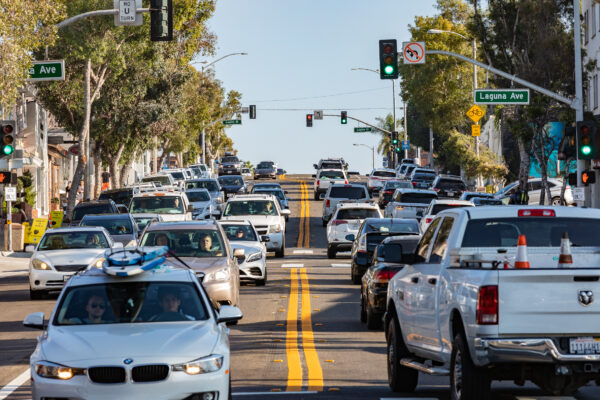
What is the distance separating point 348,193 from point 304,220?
826 centimetres

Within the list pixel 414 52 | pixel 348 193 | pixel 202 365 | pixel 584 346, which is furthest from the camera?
pixel 348 193

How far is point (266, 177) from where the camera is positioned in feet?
320

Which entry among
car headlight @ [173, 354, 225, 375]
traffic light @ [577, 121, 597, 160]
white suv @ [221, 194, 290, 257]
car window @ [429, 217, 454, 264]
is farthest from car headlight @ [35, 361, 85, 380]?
white suv @ [221, 194, 290, 257]

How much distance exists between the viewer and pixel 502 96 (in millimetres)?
36219

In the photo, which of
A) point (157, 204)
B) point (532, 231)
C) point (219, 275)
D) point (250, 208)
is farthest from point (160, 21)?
point (532, 231)

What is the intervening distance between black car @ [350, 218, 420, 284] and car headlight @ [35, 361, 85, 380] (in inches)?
658

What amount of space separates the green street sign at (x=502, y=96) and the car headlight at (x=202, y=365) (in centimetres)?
2727

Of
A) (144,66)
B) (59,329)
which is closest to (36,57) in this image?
(144,66)

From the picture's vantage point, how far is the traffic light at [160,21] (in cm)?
2762

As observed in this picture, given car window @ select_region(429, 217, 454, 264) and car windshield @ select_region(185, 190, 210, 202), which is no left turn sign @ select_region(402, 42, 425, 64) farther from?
car window @ select_region(429, 217, 454, 264)

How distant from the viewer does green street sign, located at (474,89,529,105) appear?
36.0 m

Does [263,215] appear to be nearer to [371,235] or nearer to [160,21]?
[371,235]

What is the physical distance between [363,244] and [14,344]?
35.7 ft

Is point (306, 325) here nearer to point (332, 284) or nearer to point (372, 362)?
point (372, 362)
